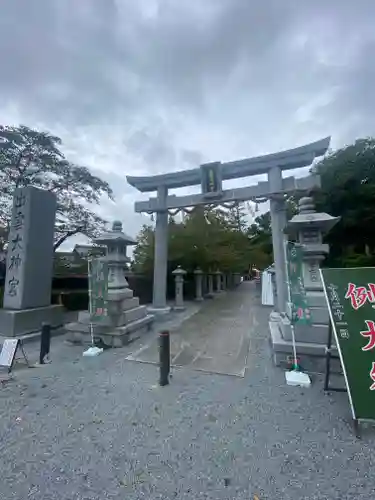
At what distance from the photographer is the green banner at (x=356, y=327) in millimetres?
2696

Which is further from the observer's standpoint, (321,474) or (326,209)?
(326,209)

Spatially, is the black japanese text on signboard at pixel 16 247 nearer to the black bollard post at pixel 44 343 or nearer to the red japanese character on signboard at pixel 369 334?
the black bollard post at pixel 44 343

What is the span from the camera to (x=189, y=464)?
7.20 ft

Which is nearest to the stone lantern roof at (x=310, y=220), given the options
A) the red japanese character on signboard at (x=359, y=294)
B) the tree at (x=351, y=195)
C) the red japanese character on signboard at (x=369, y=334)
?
the red japanese character on signboard at (x=359, y=294)

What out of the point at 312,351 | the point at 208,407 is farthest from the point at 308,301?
the point at 208,407

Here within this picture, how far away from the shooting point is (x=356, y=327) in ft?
9.50

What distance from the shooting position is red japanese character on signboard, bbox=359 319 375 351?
2.81m

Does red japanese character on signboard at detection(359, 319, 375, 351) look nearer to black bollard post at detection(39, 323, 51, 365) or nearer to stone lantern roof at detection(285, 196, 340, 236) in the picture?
stone lantern roof at detection(285, 196, 340, 236)

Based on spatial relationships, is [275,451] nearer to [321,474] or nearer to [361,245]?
[321,474]

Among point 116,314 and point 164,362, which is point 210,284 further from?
point 164,362

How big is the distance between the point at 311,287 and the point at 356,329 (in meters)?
1.98

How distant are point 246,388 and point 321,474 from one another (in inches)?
66.7

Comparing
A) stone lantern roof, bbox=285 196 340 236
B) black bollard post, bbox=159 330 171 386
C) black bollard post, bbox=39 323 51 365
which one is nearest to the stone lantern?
black bollard post, bbox=39 323 51 365

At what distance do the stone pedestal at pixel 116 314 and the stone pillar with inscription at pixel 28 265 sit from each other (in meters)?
1.12
